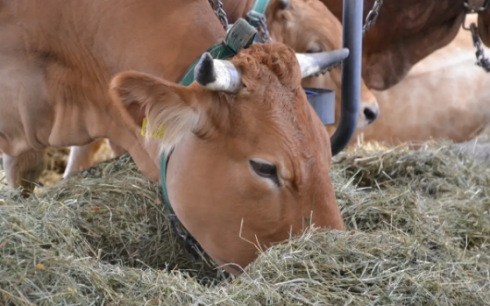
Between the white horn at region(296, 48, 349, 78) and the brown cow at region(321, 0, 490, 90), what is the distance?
9.00 ft

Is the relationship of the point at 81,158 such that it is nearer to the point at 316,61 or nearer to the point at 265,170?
the point at 316,61

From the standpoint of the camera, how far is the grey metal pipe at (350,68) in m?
3.82

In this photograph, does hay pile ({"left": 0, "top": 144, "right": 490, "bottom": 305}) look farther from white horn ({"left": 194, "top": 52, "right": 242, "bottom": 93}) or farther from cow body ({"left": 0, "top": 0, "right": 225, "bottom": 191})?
white horn ({"left": 194, "top": 52, "right": 242, "bottom": 93})

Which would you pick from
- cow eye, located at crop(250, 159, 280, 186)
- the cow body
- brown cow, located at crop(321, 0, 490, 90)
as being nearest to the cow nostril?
brown cow, located at crop(321, 0, 490, 90)

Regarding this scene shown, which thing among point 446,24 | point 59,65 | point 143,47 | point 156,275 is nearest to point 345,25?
point 143,47

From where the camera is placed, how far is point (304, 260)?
2680mm

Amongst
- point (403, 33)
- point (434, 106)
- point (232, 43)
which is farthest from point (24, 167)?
point (434, 106)

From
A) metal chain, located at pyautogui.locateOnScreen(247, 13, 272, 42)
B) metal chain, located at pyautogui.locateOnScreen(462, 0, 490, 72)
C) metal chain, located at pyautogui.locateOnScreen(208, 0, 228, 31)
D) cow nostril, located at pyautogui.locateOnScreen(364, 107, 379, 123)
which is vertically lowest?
cow nostril, located at pyautogui.locateOnScreen(364, 107, 379, 123)

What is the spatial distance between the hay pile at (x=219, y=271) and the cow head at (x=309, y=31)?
1423mm

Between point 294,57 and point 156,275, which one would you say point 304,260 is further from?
point 294,57

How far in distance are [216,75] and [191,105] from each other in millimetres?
206

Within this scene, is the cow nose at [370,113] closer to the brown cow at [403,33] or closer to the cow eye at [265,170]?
the brown cow at [403,33]

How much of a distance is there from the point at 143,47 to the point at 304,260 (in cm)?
132

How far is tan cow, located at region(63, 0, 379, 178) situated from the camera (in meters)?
5.46
